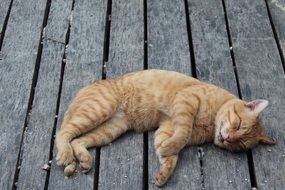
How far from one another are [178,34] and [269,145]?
52.8 inches

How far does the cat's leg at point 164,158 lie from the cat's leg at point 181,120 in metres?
0.04

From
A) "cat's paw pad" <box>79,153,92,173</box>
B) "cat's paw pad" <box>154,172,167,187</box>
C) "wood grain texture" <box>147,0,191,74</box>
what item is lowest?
"cat's paw pad" <box>154,172,167,187</box>

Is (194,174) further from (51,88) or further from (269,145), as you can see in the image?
(51,88)

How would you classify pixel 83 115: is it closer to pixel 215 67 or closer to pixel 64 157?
pixel 64 157

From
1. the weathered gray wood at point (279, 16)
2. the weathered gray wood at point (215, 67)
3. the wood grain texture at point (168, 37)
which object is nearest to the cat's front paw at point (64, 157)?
the weathered gray wood at point (215, 67)

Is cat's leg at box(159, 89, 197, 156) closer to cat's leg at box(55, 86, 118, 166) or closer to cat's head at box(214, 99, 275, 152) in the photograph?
cat's head at box(214, 99, 275, 152)

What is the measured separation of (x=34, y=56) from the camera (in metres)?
4.28

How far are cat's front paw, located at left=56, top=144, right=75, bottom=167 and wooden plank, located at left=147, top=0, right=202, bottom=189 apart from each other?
0.48m

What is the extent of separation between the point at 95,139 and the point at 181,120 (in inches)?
21.7

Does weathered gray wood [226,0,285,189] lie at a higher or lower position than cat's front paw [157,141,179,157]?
higher

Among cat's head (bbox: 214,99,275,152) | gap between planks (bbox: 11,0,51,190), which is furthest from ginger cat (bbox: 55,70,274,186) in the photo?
gap between planks (bbox: 11,0,51,190)

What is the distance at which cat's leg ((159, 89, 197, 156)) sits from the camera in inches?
134

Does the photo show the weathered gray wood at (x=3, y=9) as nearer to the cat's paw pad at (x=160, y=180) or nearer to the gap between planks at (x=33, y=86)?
the gap between planks at (x=33, y=86)

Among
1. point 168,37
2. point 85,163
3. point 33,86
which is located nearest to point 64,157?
point 85,163
